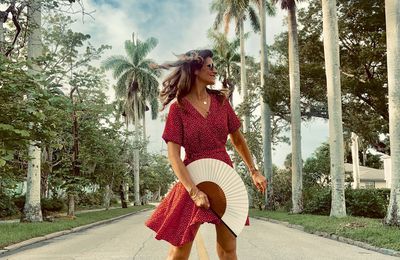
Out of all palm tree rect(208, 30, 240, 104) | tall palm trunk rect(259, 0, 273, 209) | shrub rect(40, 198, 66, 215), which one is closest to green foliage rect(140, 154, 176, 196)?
palm tree rect(208, 30, 240, 104)

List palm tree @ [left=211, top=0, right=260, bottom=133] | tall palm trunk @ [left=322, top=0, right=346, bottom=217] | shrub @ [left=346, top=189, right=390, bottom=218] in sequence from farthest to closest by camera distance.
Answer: palm tree @ [left=211, top=0, right=260, bottom=133], shrub @ [left=346, top=189, right=390, bottom=218], tall palm trunk @ [left=322, top=0, right=346, bottom=217]

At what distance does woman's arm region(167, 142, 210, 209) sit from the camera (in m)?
2.90

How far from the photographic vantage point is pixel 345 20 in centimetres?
2478

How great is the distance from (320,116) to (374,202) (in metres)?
7.18

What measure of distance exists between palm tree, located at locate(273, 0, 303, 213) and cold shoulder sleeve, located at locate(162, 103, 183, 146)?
70.1ft

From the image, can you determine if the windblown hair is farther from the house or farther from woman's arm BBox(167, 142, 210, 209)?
the house

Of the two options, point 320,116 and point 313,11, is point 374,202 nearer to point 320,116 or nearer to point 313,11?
point 320,116

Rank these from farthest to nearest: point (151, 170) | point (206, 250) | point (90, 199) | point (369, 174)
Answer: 1. point (151, 170)
2. point (369, 174)
3. point (90, 199)
4. point (206, 250)

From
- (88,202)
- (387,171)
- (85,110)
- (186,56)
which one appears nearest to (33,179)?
(85,110)

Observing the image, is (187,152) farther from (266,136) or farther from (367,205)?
(266,136)

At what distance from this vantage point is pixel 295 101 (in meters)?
24.2

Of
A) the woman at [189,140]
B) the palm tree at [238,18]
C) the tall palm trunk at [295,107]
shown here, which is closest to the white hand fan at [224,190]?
the woman at [189,140]

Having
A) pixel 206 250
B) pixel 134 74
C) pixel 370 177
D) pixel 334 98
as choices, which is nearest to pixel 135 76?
pixel 134 74

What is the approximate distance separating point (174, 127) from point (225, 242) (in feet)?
2.55
